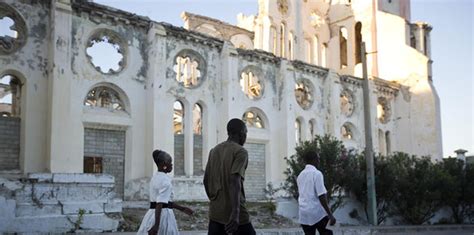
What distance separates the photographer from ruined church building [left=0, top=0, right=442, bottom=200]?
18688mm

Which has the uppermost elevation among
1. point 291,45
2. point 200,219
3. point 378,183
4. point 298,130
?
point 291,45

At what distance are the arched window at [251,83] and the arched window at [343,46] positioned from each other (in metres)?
13.4

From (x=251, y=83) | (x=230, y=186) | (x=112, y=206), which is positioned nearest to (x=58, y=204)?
(x=112, y=206)

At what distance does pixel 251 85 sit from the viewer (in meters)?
28.0

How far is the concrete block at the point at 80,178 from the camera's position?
1215 cm

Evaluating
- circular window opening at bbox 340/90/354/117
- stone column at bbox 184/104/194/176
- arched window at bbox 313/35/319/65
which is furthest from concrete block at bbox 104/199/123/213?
arched window at bbox 313/35/319/65

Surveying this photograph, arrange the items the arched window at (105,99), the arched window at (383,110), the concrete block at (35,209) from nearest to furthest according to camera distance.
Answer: the concrete block at (35,209) → the arched window at (105,99) → the arched window at (383,110)

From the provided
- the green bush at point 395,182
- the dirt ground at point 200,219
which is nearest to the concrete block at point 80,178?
the dirt ground at point 200,219

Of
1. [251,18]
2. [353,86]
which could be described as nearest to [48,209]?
[353,86]

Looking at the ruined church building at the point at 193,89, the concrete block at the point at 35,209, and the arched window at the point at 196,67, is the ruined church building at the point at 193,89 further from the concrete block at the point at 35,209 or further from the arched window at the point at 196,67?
the concrete block at the point at 35,209

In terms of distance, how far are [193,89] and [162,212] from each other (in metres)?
17.6

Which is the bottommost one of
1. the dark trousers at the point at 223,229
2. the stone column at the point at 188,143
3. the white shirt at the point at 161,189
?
the dark trousers at the point at 223,229

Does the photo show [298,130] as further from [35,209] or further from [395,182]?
[35,209]

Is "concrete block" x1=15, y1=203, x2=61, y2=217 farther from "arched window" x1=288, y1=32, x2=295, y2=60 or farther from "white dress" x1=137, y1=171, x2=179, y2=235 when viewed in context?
"arched window" x1=288, y1=32, x2=295, y2=60
